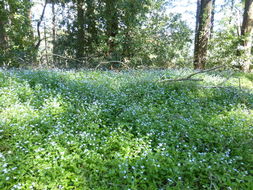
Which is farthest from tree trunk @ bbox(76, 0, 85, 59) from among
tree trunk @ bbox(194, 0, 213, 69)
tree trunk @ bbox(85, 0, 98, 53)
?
tree trunk @ bbox(194, 0, 213, 69)

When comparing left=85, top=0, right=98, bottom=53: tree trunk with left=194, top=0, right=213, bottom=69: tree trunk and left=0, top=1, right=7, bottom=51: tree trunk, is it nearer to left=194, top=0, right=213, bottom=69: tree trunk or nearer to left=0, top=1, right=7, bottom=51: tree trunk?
left=0, top=1, right=7, bottom=51: tree trunk

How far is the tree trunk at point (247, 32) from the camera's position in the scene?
11.8 metres

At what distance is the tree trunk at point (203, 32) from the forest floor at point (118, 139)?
22.8 feet

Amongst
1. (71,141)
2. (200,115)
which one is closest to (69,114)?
(71,141)

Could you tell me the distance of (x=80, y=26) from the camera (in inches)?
547

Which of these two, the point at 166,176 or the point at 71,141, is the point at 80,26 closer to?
the point at 71,141

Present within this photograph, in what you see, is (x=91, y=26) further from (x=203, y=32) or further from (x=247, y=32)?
(x=247, y=32)

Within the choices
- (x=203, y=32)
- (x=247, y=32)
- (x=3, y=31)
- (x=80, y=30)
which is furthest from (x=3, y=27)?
(x=247, y=32)

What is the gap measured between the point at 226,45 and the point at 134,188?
43.9ft

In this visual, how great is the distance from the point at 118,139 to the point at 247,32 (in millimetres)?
12327

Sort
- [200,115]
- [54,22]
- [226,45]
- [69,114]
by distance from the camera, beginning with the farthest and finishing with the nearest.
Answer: [54,22] → [226,45] → [200,115] → [69,114]

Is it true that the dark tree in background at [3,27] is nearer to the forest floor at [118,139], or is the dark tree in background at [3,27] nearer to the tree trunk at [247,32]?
the forest floor at [118,139]

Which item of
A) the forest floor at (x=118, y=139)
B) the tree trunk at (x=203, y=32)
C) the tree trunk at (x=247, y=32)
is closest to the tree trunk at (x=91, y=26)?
the tree trunk at (x=203, y=32)

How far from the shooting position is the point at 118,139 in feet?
12.5
